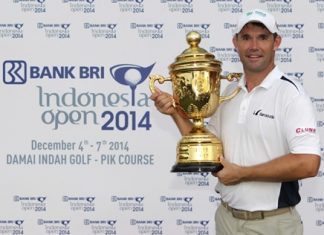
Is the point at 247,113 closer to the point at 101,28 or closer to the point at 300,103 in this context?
the point at 300,103

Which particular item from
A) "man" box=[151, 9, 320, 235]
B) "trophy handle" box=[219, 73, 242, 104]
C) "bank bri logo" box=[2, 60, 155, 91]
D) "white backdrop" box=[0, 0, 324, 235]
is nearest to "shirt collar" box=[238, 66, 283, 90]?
"man" box=[151, 9, 320, 235]

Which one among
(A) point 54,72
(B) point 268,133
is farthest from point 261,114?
(A) point 54,72

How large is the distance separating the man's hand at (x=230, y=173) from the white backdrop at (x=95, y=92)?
3.74 feet

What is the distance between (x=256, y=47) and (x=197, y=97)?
26 centimetres

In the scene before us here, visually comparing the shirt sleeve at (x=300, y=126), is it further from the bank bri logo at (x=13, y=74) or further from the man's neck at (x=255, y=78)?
the bank bri logo at (x=13, y=74)

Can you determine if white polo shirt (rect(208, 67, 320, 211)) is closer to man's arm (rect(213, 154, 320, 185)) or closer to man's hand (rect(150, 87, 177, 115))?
man's arm (rect(213, 154, 320, 185))

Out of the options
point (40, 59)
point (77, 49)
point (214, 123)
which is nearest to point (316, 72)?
point (214, 123)

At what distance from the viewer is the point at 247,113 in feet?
6.02

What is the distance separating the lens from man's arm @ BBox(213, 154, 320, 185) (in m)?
1.74

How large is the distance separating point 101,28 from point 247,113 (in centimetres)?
131

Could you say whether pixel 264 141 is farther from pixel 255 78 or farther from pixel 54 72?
pixel 54 72

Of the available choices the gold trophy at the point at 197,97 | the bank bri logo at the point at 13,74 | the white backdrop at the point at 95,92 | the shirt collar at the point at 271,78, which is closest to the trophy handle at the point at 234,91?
the gold trophy at the point at 197,97

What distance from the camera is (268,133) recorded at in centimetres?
180

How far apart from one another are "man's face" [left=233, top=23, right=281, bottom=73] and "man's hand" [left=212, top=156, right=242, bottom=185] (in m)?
0.33
